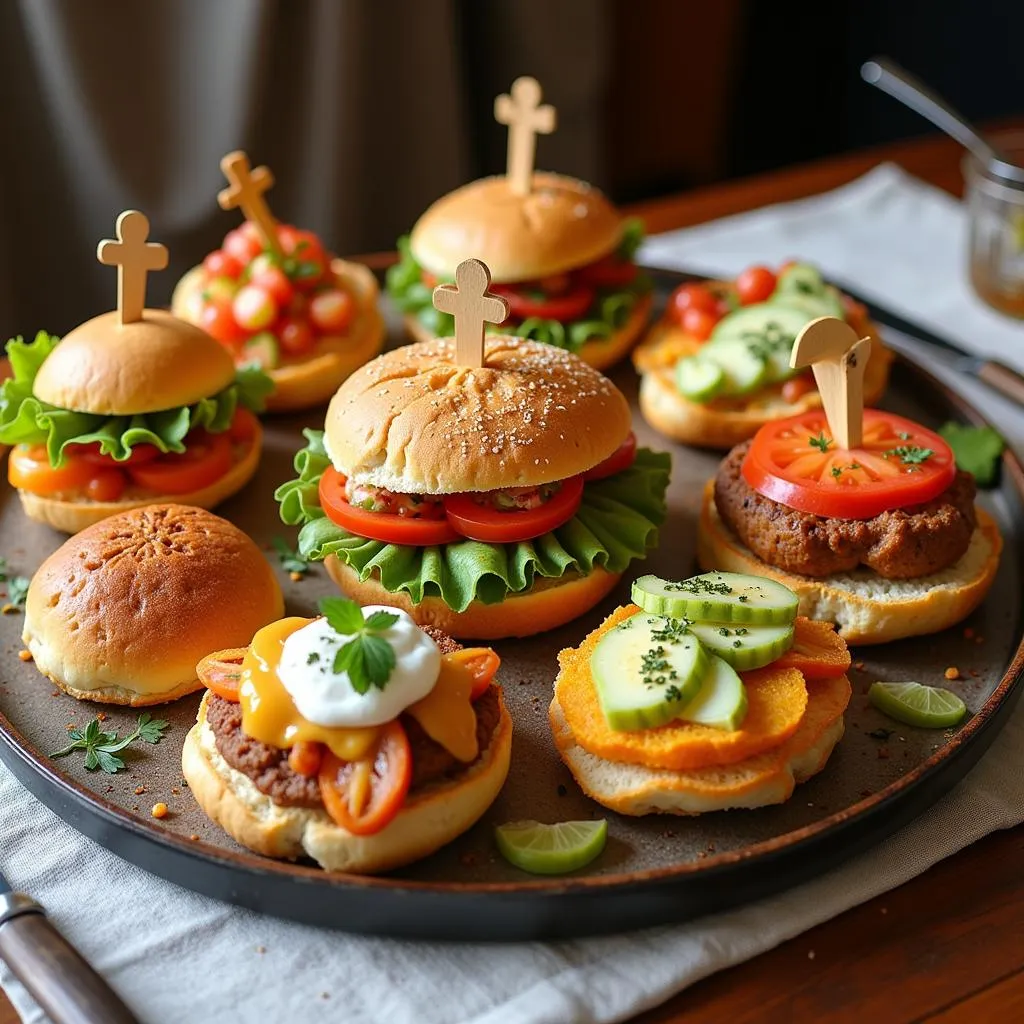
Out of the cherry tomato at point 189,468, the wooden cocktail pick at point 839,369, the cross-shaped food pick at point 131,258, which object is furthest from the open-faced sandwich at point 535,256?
the wooden cocktail pick at point 839,369

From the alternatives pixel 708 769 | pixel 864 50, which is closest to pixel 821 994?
pixel 708 769

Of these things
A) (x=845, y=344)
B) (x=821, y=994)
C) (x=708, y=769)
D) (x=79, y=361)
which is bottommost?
(x=821, y=994)

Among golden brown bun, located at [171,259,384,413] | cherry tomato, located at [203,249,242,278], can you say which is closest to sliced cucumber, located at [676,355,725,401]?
golden brown bun, located at [171,259,384,413]

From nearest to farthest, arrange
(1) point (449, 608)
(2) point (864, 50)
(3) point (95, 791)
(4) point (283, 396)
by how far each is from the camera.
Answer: (3) point (95, 791) < (1) point (449, 608) < (4) point (283, 396) < (2) point (864, 50)

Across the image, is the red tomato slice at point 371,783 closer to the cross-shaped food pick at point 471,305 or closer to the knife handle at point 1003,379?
the cross-shaped food pick at point 471,305

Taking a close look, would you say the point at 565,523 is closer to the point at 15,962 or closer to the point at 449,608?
the point at 449,608

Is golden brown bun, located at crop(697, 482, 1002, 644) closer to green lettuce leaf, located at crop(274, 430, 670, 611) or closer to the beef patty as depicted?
green lettuce leaf, located at crop(274, 430, 670, 611)
